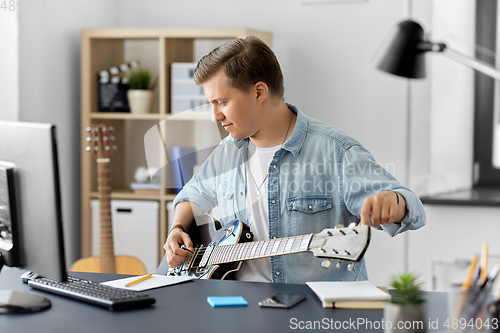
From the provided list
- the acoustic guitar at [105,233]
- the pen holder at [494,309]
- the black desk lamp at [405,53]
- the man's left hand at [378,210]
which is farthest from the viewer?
the acoustic guitar at [105,233]

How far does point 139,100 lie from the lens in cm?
295

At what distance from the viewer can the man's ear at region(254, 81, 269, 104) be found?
1.54 metres

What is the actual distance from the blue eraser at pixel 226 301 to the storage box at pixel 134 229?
1.85 metres

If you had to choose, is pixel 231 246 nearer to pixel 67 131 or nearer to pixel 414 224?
pixel 414 224

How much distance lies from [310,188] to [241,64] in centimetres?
39

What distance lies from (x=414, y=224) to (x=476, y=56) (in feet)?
5.87

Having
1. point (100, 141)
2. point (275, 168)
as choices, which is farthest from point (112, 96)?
point (275, 168)

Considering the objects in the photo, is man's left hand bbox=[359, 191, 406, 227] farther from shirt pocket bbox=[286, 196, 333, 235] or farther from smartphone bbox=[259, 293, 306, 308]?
shirt pocket bbox=[286, 196, 333, 235]

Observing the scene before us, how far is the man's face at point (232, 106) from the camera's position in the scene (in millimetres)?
1511

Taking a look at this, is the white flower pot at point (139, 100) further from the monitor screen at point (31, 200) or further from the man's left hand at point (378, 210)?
the man's left hand at point (378, 210)

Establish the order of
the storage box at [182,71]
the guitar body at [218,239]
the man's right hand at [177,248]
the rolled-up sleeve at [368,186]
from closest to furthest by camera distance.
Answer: the rolled-up sleeve at [368,186]
the guitar body at [218,239]
the man's right hand at [177,248]
the storage box at [182,71]

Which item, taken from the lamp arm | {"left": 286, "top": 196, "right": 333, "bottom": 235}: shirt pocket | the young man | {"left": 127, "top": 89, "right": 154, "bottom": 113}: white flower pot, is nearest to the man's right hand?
the young man

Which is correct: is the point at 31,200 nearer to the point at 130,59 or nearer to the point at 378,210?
the point at 378,210

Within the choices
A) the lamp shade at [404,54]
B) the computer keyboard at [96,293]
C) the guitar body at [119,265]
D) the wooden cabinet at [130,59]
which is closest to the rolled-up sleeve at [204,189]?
→ the computer keyboard at [96,293]
